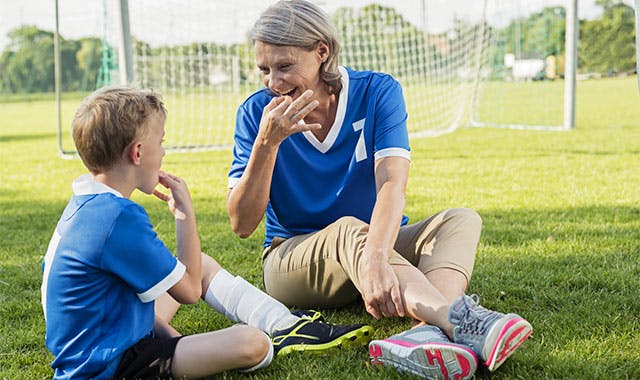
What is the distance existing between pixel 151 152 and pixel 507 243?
265cm

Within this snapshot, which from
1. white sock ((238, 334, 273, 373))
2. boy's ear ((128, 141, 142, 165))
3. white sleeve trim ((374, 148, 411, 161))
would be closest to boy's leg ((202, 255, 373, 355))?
white sock ((238, 334, 273, 373))

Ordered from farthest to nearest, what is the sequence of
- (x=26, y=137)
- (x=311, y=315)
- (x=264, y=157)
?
(x=26, y=137)
(x=311, y=315)
(x=264, y=157)

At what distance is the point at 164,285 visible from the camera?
238cm

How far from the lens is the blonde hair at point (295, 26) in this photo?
9.80 feet

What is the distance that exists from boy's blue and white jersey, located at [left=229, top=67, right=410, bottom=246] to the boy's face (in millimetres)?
785

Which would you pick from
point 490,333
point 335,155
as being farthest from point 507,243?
point 490,333

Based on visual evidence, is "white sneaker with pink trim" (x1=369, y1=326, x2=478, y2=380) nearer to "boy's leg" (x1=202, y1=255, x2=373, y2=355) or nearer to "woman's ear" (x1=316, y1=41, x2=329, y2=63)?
"boy's leg" (x1=202, y1=255, x2=373, y2=355)

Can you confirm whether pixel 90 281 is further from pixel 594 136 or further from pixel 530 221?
pixel 594 136

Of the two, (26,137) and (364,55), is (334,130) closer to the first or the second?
(364,55)

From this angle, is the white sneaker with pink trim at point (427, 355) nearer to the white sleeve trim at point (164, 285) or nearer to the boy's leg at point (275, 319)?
the boy's leg at point (275, 319)

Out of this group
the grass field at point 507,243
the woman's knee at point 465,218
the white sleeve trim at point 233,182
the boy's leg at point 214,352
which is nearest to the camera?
the boy's leg at point 214,352

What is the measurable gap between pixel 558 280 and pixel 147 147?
210 cm

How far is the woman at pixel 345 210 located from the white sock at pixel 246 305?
232 millimetres

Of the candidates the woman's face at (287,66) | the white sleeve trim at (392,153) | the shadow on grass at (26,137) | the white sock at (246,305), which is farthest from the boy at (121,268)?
the shadow on grass at (26,137)
